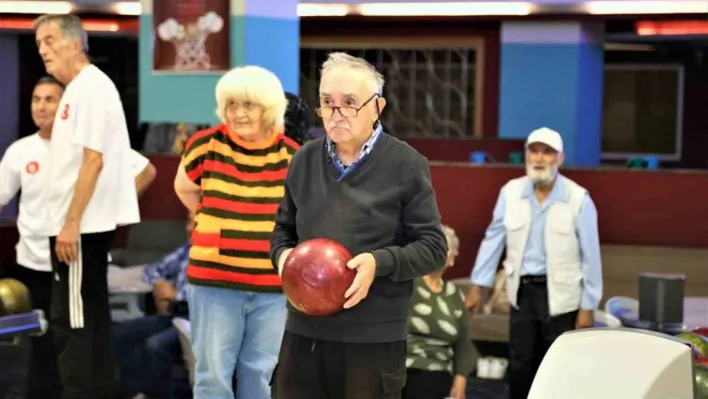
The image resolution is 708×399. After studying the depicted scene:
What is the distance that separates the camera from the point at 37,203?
428 cm

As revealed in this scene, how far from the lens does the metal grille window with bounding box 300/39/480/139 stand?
10695 mm

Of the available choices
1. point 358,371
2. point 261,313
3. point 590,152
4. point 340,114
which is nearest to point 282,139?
point 261,313

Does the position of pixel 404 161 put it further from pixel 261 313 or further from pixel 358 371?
pixel 261 313

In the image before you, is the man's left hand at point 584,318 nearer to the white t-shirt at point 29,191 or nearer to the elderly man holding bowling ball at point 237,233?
the elderly man holding bowling ball at point 237,233

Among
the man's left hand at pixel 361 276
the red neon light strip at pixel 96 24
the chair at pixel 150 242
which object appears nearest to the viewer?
the man's left hand at pixel 361 276

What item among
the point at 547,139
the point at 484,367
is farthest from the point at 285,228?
the point at 484,367

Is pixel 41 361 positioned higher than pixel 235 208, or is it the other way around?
pixel 235 208

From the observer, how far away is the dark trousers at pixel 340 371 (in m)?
2.48

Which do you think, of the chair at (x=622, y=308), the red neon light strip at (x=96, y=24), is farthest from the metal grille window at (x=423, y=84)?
the chair at (x=622, y=308)

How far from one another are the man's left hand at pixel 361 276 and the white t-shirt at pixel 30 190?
188cm

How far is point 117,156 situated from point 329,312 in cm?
160

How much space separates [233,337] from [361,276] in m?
0.98

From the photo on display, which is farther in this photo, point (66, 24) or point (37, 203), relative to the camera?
point (37, 203)

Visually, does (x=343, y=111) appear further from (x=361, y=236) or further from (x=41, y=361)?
(x=41, y=361)
